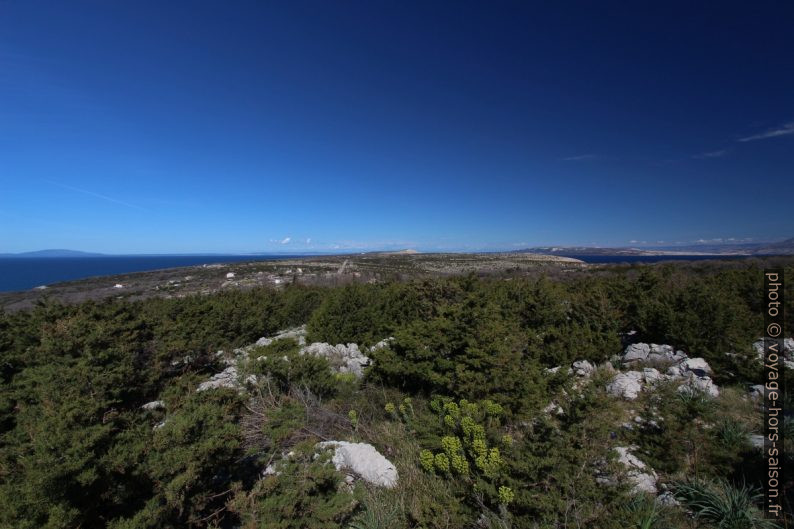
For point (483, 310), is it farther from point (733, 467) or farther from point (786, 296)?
point (786, 296)

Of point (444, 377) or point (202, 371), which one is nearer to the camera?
point (444, 377)

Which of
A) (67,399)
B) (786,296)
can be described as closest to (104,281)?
(67,399)

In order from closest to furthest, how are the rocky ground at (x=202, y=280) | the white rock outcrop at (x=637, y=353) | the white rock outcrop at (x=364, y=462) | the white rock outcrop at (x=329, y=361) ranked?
the white rock outcrop at (x=364, y=462)
the white rock outcrop at (x=329, y=361)
the white rock outcrop at (x=637, y=353)
the rocky ground at (x=202, y=280)

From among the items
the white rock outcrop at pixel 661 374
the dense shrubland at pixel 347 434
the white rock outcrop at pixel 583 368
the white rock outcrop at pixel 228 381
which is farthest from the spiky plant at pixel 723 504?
the white rock outcrop at pixel 228 381

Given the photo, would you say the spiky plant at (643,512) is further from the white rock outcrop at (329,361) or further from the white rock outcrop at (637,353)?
the white rock outcrop at (637,353)

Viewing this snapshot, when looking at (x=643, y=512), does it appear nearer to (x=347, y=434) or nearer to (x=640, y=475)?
(x=640, y=475)

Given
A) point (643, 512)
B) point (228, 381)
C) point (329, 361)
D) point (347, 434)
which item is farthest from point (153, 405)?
point (643, 512)

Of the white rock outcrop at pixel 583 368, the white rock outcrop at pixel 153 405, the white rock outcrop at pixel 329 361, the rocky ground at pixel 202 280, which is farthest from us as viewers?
the rocky ground at pixel 202 280
